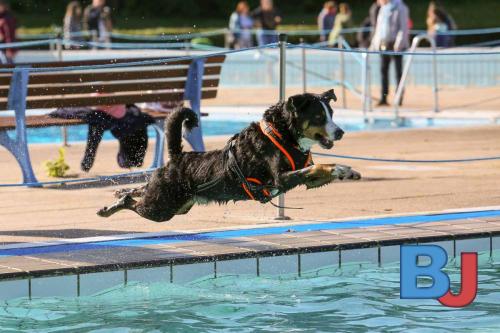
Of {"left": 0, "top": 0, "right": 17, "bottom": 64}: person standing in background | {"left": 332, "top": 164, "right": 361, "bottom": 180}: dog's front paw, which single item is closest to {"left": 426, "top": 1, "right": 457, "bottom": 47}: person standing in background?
{"left": 0, "top": 0, "right": 17, "bottom": 64}: person standing in background

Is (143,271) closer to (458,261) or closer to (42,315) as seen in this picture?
(42,315)

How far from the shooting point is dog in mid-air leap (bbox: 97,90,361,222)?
682 centimetres

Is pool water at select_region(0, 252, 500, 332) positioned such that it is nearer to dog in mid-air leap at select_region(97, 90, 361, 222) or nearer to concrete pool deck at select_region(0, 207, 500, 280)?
concrete pool deck at select_region(0, 207, 500, 280)

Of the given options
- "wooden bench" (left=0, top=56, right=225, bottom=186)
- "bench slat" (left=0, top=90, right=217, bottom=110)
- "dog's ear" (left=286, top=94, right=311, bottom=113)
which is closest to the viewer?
"dog's ear" (left=286, top=94, right=311, bottom=113)

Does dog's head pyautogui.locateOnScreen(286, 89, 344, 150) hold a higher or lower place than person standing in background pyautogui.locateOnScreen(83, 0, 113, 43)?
A: lower

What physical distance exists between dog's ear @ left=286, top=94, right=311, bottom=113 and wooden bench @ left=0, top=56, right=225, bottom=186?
275 cm

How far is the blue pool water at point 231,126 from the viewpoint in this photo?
49.2ft

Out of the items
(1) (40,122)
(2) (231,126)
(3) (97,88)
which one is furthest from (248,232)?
(2) (231,126)

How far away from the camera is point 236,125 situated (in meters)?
16.0

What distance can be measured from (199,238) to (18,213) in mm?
1854

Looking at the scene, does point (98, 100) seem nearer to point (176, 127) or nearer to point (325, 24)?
point (176, 127)

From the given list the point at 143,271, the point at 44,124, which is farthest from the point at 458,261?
the point at 44,124

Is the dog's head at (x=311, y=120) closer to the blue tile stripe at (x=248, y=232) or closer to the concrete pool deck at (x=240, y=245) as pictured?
the concrete pool deck at (x=240, y=245)

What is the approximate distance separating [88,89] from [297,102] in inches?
154
